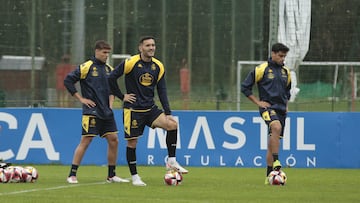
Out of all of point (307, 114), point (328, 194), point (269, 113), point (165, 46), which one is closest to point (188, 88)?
point (165, 46)

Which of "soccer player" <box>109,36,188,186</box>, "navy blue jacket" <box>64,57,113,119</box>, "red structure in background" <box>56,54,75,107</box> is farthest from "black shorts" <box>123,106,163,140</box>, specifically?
"red structure in background" <box>56,54,75,107</box>

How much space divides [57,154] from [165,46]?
3.14m

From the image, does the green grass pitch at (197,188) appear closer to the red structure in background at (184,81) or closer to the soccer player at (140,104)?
the soccer player at (140,104)

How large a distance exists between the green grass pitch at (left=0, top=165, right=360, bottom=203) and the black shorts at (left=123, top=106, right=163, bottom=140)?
690mm

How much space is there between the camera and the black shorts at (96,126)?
1328 cm

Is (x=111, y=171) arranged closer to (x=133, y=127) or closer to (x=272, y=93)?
(x=133, y=127)

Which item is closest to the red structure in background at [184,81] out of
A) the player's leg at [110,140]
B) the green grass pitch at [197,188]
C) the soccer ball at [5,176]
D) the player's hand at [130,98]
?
the green grass pitch at [197,188]

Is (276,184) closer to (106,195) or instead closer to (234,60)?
(106,195)

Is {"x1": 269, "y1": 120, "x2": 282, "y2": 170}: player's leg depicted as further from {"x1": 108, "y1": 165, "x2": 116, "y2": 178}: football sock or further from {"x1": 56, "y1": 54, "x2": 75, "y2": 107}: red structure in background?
{"x1": 56, "y1": 54, "x2": 75, "y2": 107}: red structure in background

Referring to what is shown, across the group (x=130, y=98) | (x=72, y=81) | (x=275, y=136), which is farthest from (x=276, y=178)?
(x=72, y=81)

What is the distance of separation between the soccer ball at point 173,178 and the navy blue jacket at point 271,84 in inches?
63.7

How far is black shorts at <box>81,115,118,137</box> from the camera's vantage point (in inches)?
523

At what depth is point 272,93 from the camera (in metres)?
13.6

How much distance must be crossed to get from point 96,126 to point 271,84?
2495 millimetres
